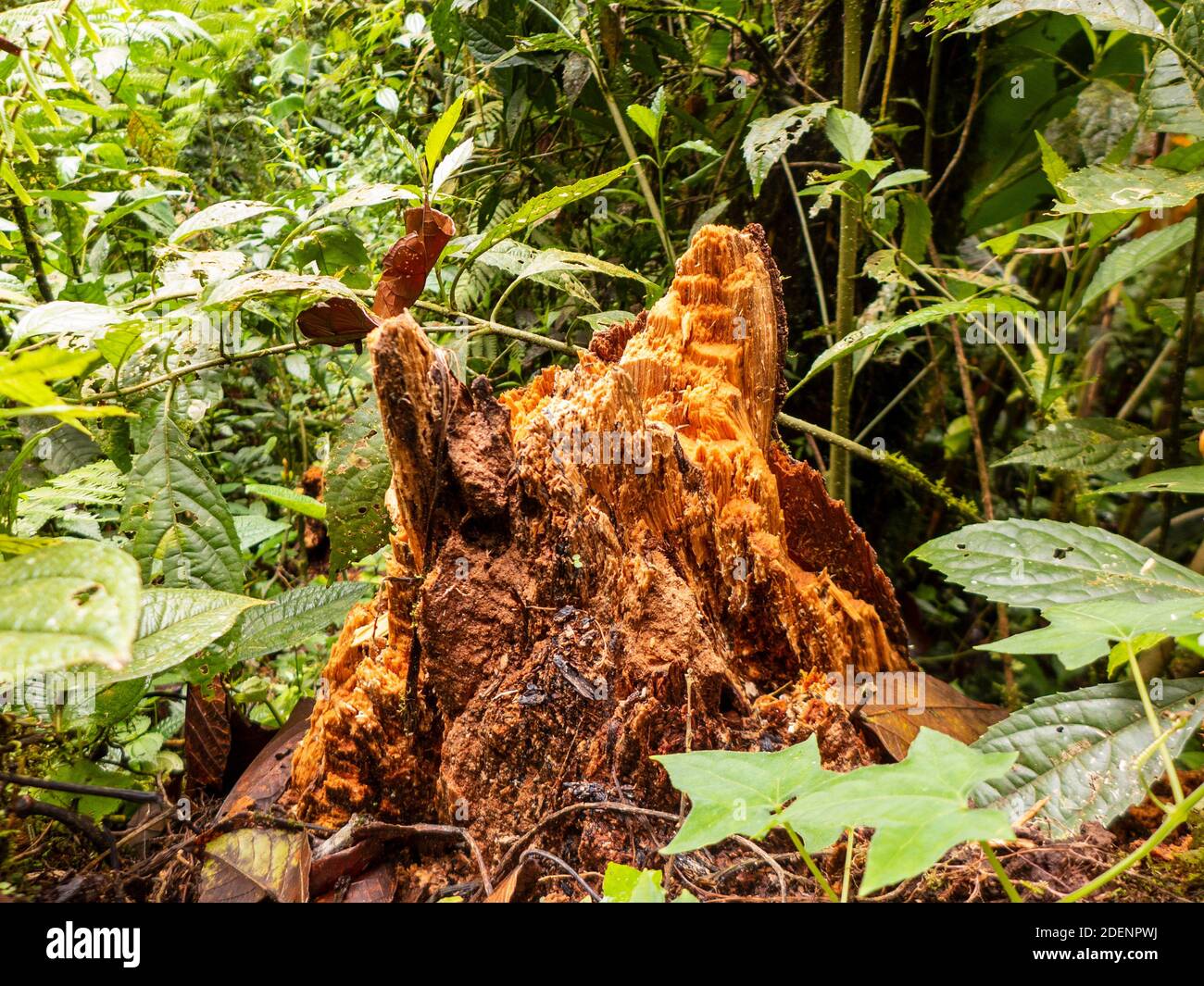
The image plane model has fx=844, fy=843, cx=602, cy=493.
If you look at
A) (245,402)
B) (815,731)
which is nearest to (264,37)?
(245,402)

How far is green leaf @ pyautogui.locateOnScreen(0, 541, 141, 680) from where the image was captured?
822 mm

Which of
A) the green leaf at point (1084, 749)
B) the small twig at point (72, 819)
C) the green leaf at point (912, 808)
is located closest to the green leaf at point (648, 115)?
the green leaf at point (1084, 749)

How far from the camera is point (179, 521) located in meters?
1.50

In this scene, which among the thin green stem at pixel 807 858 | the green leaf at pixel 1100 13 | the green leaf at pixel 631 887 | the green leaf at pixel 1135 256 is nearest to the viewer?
the thin green stem at pixel 807 858

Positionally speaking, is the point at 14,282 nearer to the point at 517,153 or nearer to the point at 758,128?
the point at 517,153

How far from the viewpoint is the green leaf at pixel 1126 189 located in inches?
60.8

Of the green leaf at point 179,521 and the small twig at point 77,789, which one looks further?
the green leaf at point 179,521

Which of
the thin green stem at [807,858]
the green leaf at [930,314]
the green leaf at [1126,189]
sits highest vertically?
the green leaf at [1126,189]

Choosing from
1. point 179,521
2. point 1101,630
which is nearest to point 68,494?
point 179,521

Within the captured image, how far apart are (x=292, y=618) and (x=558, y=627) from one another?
531 mm

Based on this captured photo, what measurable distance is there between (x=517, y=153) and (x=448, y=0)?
491 mm

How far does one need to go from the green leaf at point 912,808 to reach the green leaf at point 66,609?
69cm

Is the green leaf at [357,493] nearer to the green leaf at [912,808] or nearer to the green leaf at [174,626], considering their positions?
the green leaf at [174,626]

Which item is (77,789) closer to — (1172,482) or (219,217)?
(219,217)
